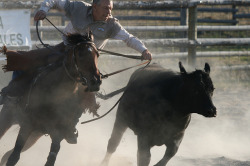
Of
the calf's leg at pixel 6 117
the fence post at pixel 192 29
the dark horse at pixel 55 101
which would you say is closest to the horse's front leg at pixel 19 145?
the dark horse at pixel 55 101

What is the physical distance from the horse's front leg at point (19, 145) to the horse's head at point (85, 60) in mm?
689

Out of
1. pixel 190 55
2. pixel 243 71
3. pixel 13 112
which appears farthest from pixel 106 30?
pixel 243 71

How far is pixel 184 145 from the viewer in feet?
22.6

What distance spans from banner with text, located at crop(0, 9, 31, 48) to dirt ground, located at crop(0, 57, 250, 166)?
58 centimetres

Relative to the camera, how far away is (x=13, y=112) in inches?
203

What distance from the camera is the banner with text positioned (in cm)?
840

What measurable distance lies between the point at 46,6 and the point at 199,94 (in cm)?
166

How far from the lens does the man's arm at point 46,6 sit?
15.9ft

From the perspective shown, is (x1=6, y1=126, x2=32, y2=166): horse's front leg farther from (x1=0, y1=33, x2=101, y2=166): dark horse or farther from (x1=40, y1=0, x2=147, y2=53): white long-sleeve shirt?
(x1=40, y1=0, x2=147, y2=53): white long-sleeve shirt

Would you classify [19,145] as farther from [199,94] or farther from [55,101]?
[199,94]

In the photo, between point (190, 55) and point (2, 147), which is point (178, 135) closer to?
point (2, 147)

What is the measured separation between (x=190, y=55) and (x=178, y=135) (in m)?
4.27

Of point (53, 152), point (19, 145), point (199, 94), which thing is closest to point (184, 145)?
point (199, 94)

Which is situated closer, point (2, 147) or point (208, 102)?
point (208, 102)
